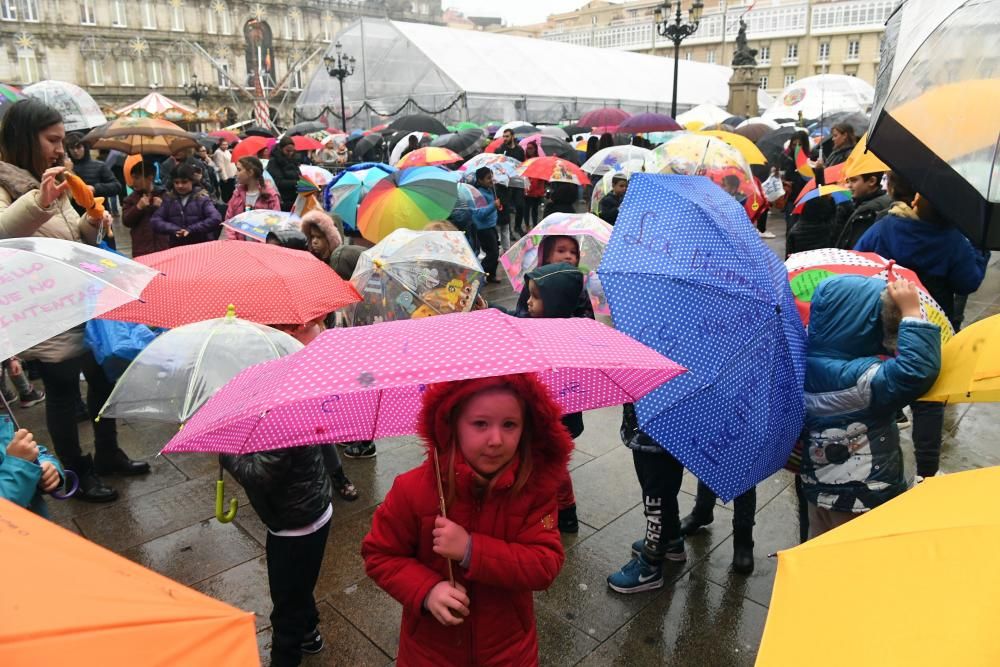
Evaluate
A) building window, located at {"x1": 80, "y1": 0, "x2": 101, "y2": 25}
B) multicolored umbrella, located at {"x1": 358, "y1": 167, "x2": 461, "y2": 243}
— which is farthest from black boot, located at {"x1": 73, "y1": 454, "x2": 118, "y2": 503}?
building window, located at {"x1": 80, "y1": 0, "x2": 101, "y2": 25}

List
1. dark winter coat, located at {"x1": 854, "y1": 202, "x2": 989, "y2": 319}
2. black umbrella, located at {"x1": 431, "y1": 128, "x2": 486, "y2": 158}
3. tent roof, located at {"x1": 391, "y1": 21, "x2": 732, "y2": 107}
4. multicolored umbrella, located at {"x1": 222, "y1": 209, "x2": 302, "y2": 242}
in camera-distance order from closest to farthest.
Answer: dark winter coat, located at {"x1": 854, "y1": 202, "x2": 989, "y2": 319} < multicolored umbrella, located at {"x1": 222, "y1": 209, "x2": 302, "y2": 242} < black umbrella, located at {"x1": 431, "y1": 128, "x2": 486, "y2": 158} < tent roof, located at {"x1": 391, "y1": 21, "x2": 732, "y2": 107}

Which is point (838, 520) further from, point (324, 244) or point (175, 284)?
point (324, 244)

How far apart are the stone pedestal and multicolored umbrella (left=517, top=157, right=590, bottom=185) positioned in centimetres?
2344

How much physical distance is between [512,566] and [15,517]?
1167 millimetres

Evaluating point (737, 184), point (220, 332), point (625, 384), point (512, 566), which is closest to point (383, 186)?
point (737, 184)

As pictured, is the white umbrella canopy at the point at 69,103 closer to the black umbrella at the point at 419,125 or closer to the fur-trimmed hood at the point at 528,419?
the fur-trimmed hood at the point at 528,419

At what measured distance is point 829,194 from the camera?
6.61m

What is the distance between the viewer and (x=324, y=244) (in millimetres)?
5273

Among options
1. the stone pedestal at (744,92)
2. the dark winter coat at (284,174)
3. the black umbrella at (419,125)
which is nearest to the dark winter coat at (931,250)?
the dark winter coat at (284,174)

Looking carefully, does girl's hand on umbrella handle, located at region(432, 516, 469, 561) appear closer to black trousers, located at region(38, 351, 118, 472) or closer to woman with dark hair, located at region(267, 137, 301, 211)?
black trousers, located at region(38, 351, 118, 472)

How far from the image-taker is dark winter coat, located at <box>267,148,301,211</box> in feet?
31.6

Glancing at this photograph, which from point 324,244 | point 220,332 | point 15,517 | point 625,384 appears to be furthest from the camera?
point 324,244

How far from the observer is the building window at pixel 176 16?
203 feet

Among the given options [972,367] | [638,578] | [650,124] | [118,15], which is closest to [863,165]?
[638,578]
